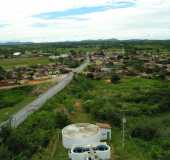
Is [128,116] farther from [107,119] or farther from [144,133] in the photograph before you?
[144,133]

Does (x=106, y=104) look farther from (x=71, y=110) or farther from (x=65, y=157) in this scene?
(x=65, y=157)

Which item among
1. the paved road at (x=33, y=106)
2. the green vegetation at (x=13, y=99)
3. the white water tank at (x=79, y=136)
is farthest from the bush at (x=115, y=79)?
the white water tank at (x=79, y=136)

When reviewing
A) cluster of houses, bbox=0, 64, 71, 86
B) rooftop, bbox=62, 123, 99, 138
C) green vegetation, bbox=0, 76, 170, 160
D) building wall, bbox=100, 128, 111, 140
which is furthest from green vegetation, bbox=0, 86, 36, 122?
building wall, bbox=100, 128, 111, 140

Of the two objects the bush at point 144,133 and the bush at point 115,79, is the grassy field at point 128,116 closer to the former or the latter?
the bush at point 144,133

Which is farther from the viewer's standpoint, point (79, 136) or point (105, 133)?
point (105, 133)

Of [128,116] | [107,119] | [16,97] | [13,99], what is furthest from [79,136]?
[16,97]

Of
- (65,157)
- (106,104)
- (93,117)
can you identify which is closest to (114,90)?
(106,104)
